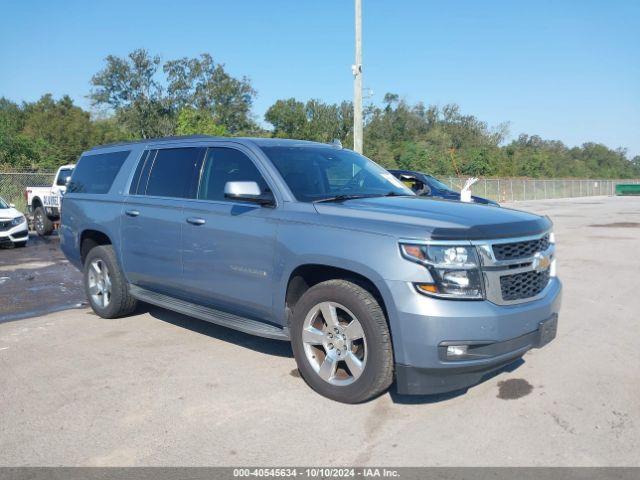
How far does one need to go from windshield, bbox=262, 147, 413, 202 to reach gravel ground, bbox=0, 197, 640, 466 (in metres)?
1.50

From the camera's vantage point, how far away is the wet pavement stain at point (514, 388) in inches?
168

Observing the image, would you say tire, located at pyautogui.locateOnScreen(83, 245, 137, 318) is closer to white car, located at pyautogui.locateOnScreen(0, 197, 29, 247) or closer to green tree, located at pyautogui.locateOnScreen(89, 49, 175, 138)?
white car, located at pyautogui.locateOnScreen(0, 197, 29, 247)

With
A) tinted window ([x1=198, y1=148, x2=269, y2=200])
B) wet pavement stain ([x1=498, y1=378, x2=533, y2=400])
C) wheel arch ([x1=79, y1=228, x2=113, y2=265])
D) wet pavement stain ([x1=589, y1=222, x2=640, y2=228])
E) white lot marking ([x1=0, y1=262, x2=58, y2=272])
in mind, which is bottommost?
wet pavement stain ([x1=498, y1=378, x2=533, y2=400])

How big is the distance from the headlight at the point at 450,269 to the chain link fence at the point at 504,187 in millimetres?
21050

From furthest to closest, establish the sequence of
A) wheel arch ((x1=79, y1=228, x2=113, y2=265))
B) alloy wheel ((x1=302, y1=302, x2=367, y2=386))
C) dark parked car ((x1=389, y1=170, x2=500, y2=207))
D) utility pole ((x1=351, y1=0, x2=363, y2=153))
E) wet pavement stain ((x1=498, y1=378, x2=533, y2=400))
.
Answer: utility pole ((x1=351, y1=0, x2=363, y2=153)) < dark parked car ((x1=389, y1=170, x2=500, y2=207)) < wheel arch ((x1=79, y1=228, x2=113, y2=265)) < wet pavement stain ((x1=498, y1=378, x2=533, y2=400)) < alloy wheel ((x1=302, y1=302, x2=367, y2=386))

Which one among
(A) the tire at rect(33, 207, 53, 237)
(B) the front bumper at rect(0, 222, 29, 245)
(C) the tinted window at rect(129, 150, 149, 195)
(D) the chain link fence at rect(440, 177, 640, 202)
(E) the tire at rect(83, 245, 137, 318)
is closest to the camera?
(C) the tinted window at rect(129, 150, 149, 195)

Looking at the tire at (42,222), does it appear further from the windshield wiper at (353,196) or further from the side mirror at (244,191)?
the windshield wiper at (353,196)

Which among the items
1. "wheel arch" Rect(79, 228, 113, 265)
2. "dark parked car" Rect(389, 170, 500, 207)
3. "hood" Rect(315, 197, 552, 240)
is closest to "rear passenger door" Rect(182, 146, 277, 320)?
"hood" Rect(315, 197, 552, 240)

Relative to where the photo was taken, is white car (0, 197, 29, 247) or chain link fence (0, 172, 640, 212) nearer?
white car (0, 197, 29, 247)

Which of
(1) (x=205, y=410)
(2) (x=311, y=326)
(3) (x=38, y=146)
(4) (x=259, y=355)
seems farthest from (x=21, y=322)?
(3) (x=38, y=146)

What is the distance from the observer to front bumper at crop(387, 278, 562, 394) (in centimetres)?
359

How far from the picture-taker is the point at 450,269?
363cm

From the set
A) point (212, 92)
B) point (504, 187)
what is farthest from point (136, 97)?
point (504, 187)

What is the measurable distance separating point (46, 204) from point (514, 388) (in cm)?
1567
